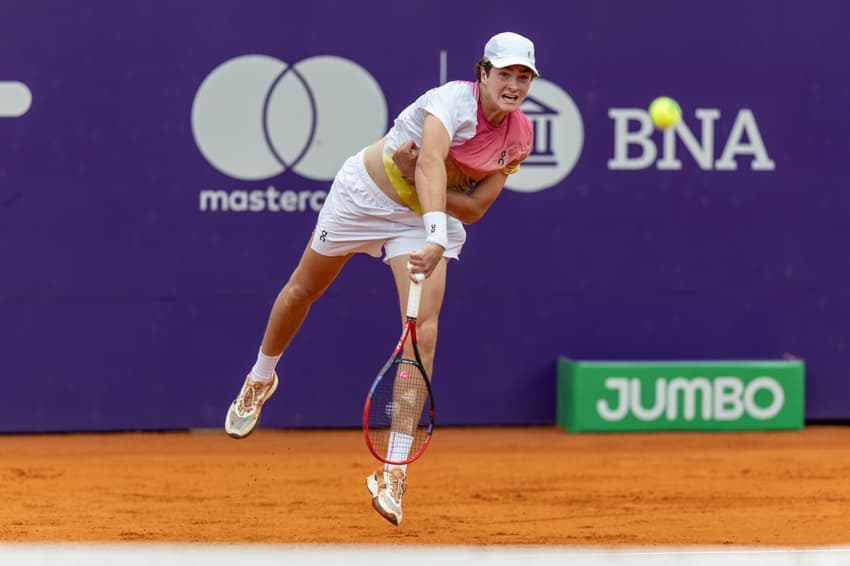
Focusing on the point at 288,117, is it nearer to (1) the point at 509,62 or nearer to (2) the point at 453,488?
(2) the point at 453,488

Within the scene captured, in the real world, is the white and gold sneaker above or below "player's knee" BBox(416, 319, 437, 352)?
below

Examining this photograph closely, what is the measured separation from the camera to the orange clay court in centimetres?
499

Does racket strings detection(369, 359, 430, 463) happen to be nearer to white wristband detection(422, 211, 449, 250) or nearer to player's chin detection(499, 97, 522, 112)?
white wristband detection(422, 211, 449, 250)

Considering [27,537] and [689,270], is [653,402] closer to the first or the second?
[689,270]

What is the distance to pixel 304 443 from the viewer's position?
708 cm

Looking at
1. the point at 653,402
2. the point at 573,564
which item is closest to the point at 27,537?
the point at 573,564

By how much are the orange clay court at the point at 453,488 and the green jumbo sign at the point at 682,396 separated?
0.09 m

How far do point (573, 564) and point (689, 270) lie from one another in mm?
5298

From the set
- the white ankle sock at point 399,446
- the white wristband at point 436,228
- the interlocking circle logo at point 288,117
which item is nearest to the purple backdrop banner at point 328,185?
the interlocking circle logo at point 288,117

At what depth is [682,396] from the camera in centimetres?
729

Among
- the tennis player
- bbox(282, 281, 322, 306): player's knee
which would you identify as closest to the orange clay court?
the tennis player

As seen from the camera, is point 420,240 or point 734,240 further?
point 734,240

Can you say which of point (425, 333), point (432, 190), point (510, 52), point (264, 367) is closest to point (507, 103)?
point (510, 52)

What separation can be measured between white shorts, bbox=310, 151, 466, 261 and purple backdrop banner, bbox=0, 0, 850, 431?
78.1 inches
